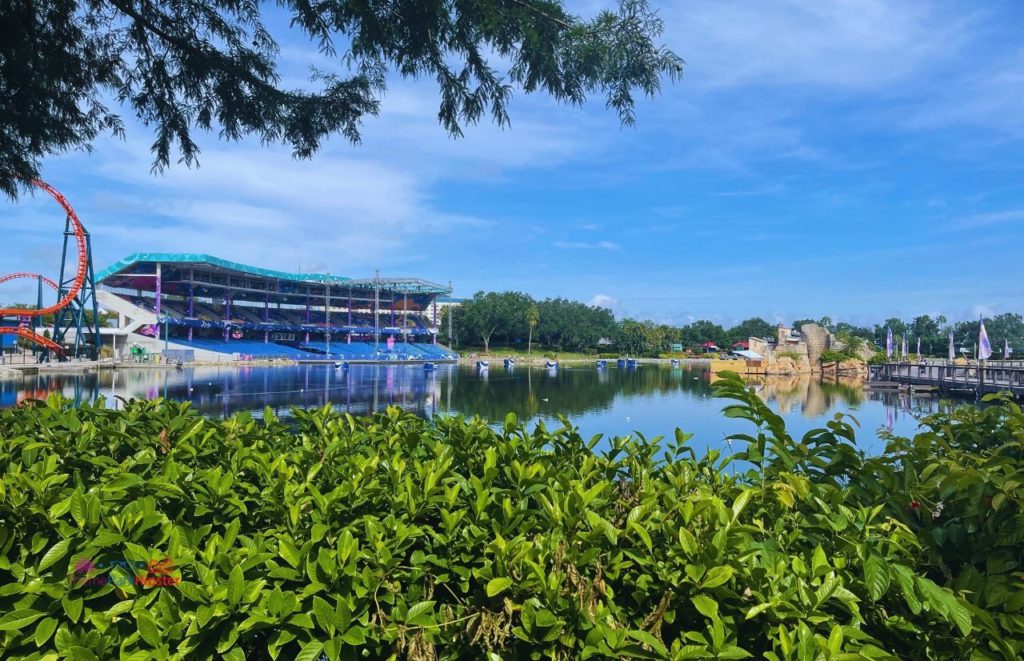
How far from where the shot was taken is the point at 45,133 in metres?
4.41

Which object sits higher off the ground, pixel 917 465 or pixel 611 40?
pixel 611 40

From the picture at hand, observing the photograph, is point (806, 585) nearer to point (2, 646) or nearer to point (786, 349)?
point (2, 646)

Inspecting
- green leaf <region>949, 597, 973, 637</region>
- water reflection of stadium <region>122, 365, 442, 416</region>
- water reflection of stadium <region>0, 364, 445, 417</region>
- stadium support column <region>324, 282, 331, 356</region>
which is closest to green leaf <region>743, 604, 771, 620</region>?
green leaf <region>949, 597, 973, 637</region>

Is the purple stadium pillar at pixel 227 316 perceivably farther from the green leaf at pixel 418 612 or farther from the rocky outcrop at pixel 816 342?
the green leaf at pixel 418 612

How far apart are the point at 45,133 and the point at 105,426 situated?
3.31 m

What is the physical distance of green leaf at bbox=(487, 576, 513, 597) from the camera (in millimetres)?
1254

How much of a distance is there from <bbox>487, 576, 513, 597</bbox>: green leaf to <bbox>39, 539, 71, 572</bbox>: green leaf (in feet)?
3.32

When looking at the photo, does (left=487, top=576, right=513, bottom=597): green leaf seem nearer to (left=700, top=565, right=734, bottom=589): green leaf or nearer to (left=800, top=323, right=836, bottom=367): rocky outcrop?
(left=700, top=565, right=734, bottom=589): green leaf

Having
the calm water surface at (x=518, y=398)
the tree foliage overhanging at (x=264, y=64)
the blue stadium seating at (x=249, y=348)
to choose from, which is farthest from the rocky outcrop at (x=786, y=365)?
the tree foliage overhanging at (x=264, y=64)

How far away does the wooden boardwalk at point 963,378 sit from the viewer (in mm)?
24266

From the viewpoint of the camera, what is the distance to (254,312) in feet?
237

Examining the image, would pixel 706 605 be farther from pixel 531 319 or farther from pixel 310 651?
pixel 531 319

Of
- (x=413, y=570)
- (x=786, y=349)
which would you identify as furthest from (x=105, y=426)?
(x=786, y=349)

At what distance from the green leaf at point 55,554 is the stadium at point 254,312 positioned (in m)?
59.5
